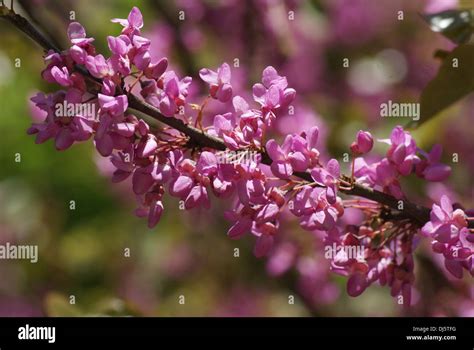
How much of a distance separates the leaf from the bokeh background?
35.9 inches

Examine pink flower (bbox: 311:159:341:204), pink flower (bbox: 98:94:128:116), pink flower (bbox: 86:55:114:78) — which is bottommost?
pink flower (bbox: 311:159:341:204)

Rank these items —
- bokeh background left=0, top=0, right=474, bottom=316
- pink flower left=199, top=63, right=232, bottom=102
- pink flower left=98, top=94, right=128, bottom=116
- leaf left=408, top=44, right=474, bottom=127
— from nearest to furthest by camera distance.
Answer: pink flower left=98, top=94, right=128, bottom=116, pink flower left=199, top=63, right=232, bottom=102, leaf left=408, top=44, right=474, bottom=127, bokeh background left=0, top=0, right=474, bottom=316

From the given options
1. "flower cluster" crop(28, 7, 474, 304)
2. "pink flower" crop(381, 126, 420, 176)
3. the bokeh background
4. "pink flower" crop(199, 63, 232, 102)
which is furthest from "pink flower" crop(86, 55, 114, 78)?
the bokeh background

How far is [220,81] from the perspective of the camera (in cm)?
142

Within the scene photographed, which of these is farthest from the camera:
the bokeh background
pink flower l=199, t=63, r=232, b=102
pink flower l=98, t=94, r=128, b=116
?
the bokeh background

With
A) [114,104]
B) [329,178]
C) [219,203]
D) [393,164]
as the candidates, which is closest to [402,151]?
[393,164]

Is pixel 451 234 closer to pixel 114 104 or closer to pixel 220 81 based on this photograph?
pixel 220 81

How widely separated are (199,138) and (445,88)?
0.58 metres

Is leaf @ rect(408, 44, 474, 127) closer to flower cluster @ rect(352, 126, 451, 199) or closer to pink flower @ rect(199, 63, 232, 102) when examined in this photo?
flower cluster @ rect(352, 126, 451, 199)

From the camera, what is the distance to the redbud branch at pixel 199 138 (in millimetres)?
1281

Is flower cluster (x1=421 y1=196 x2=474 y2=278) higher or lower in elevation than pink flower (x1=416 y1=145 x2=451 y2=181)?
lower

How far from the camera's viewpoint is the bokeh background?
2.85m
